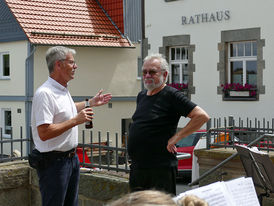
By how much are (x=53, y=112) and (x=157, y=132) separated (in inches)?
31.9

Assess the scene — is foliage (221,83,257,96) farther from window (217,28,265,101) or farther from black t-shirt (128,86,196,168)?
black t-shirt (128,86,196,168)

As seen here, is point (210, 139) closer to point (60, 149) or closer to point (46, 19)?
point (60, 149)

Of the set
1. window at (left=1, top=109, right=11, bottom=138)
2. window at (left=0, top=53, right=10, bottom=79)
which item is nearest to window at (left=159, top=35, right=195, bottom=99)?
window at (left=0, top=53, right=10, bottom=79)

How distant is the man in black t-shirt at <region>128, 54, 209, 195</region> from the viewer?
4.09 metres

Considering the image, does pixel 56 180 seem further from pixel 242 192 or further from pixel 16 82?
pixel 16 82

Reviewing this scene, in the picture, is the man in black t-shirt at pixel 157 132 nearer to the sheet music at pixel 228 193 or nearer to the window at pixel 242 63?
the sheet music at pixel 228 193

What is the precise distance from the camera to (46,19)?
22828mm

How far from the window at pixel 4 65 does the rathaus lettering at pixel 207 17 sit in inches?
395

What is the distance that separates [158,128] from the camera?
4113 mm

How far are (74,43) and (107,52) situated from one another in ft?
7.94

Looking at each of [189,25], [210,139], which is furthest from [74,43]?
[210,139]

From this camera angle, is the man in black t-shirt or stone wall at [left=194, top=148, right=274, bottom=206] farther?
stone wall at [left=194, top=148, right=274, bottom=206]

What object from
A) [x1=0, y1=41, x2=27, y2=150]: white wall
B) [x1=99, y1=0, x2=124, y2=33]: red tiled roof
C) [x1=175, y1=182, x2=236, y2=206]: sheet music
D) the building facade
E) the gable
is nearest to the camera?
[x1=175, y1=182, x2=236, y2=206]: sheet music

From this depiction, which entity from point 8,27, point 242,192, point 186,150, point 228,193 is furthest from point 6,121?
point 228,193
